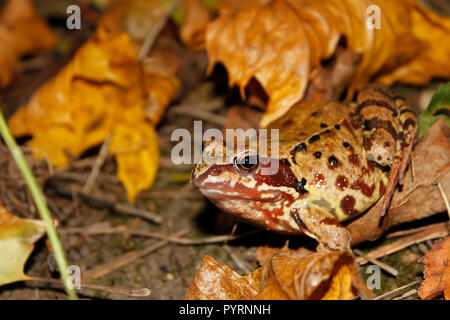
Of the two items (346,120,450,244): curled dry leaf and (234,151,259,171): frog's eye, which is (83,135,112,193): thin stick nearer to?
(234,151,259,171): frog's eye

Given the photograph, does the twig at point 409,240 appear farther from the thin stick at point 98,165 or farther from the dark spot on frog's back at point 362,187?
the thin stick at point 98,165

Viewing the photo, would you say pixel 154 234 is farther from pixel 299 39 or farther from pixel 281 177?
pixel 299 39

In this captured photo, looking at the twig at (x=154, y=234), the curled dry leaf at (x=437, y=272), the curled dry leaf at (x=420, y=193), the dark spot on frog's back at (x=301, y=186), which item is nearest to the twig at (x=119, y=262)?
the twig at (x=154, y=234)

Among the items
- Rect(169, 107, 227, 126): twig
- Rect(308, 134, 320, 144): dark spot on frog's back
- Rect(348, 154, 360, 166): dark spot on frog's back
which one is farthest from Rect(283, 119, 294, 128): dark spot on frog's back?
Rect(169, 107, 227, 126): twig

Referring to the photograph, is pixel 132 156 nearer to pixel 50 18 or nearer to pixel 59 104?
pixel 59 104

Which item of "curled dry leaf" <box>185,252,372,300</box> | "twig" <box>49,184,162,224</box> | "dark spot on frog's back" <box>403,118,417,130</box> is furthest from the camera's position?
"twig" <box>49,184,162,224</box>

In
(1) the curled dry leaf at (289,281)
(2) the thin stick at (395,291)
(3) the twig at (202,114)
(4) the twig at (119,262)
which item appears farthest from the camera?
(3) the twig at (202,114)

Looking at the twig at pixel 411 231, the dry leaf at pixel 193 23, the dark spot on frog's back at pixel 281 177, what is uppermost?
the dry leaf at pixel 193 23
